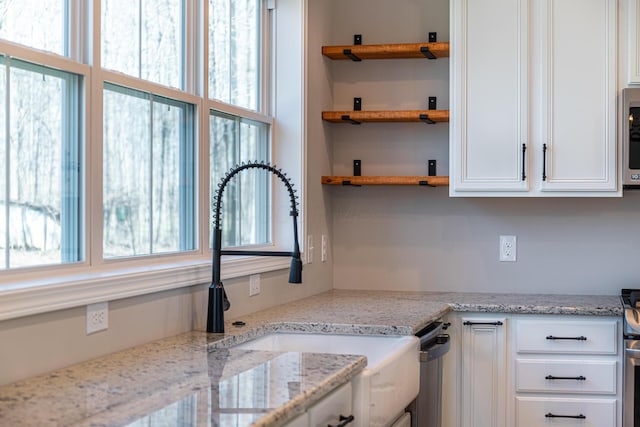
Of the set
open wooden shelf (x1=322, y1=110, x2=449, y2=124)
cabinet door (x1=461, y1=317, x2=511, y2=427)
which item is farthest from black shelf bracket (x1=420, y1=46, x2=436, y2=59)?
cabinet door (x1=461, y1=317, x2=511, y2=427)

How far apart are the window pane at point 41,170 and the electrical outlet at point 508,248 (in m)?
2.43

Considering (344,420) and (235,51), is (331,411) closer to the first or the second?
(344,420)

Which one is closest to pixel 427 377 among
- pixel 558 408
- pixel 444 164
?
pixel 558 408

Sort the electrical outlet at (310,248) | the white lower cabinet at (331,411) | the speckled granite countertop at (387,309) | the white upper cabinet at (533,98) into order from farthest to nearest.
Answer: the electrical outlet at (310,248), the white upper cabinet at (533,98), the speckled granite countertop at (387,309), the white lower cabinet at (331,411)

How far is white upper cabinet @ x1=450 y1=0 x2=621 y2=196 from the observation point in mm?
3654

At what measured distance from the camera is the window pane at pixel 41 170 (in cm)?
199

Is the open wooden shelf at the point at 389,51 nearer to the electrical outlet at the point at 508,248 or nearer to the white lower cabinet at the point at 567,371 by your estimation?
the electrical outlet at the point at 508,248

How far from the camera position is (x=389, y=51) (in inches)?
155

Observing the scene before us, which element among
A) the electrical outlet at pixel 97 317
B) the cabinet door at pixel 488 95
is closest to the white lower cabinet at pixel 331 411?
the electrical outlet at pixel 97 317

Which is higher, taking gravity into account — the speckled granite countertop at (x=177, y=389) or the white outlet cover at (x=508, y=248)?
the white outlet cover at (x=508, y=248)

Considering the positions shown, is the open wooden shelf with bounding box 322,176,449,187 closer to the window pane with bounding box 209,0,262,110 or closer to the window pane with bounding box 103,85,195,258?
the window pane with bounding box 209,0,262,110

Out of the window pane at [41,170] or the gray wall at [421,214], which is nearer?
the window pane at [41,170]

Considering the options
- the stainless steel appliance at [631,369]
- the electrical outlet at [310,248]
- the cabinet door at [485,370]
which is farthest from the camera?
the electrical outlet at [310,248]

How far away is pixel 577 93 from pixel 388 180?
963 mm
